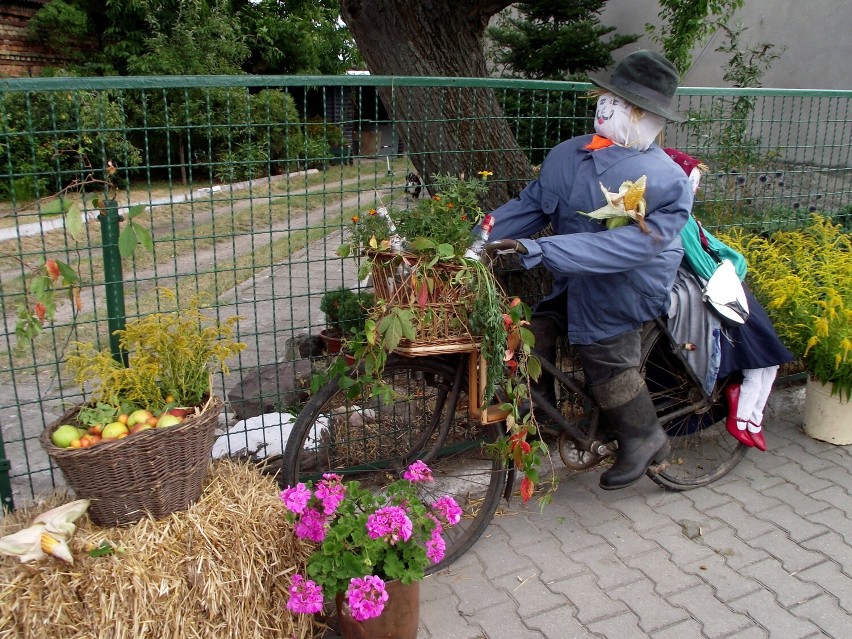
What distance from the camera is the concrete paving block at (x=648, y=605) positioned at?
3059mm

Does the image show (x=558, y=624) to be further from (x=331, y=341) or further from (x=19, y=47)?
(x=19, y=47)

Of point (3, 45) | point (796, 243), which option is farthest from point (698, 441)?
point (3, 45)

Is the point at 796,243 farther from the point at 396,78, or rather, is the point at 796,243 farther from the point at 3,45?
the point at 3,45

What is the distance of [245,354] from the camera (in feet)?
18.5

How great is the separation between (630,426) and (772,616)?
0.95m

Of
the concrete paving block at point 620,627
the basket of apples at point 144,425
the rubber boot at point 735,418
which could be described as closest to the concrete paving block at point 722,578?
the concrete paving block at point 620,627

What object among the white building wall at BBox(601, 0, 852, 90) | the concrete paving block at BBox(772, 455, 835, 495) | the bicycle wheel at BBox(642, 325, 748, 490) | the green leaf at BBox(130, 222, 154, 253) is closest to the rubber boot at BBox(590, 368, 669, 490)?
the bicycle wheel at BBox(642, 325, 748, 490)

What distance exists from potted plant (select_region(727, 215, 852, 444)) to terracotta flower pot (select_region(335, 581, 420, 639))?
2.60 meters

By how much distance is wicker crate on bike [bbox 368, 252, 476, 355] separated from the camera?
2.80 metres

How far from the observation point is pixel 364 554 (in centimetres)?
262

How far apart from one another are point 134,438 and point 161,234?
1216 millimetres

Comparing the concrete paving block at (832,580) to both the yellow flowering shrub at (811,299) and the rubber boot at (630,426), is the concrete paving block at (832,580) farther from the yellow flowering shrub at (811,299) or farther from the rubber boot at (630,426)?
the yellow flowering shrub at (811,299)

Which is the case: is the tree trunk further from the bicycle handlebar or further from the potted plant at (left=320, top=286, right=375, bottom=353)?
the bicycle handlebar

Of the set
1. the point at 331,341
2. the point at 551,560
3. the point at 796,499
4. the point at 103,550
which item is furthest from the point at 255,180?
the point at 796,499
